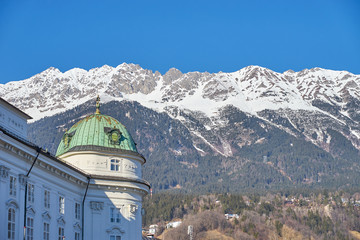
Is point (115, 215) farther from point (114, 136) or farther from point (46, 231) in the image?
point (46, 231)

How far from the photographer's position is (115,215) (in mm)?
80875

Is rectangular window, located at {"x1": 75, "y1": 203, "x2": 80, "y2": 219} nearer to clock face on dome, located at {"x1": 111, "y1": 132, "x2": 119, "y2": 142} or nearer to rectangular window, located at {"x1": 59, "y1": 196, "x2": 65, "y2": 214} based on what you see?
rectangular window, located at {"x1": 59, "y1": 196, "x2": 65, "y2": 214}

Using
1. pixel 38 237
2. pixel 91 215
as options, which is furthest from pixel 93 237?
pixel 38 237

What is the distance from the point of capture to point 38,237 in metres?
65.2

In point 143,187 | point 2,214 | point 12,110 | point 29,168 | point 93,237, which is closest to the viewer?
point 2,214

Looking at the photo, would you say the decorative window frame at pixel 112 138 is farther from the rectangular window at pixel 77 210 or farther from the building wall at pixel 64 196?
the rectangular window at pixel 77 210

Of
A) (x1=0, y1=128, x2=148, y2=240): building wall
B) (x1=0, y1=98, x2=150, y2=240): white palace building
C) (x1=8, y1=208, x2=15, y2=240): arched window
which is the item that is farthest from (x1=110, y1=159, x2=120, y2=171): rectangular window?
(x1=8, y1=208, x2=15, y2=240): arched window

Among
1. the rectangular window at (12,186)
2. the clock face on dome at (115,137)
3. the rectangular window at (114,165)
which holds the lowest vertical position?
the rectangular window at (12,186)

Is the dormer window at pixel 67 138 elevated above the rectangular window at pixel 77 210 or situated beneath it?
elevated above

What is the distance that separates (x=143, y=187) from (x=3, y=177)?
28370mm

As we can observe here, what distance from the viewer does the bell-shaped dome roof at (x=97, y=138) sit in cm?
8262

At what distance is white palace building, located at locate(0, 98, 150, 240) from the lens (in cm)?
6022

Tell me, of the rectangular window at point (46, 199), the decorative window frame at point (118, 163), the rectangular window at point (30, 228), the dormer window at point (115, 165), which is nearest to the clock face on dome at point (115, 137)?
the decorative window frame at point (118, 163)

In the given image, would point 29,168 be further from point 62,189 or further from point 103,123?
point 103,123
